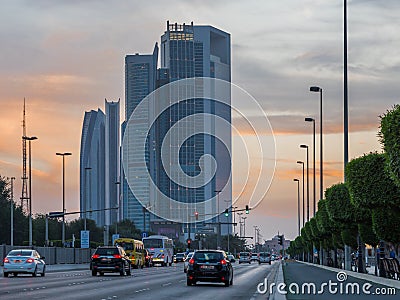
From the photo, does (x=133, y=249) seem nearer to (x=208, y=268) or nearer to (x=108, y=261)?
(x=108, y=261)

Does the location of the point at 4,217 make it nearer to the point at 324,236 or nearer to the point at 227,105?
the point at 324,236

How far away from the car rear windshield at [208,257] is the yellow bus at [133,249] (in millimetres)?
40549

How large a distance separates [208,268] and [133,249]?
138 ft

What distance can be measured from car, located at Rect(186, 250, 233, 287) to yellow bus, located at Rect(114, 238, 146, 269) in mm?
40409

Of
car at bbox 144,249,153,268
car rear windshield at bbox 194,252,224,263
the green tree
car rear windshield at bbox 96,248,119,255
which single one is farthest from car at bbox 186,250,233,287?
car at bbox 144,249,153,268

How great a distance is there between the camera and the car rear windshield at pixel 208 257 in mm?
42325

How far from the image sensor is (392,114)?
89.7ft

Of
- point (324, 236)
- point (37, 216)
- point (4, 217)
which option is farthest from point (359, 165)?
point (37, 216)

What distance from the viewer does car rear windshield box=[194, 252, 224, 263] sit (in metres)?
42.3

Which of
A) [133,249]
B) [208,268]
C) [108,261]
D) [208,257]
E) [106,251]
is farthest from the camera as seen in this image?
[133,249]

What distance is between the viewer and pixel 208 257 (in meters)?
42.5

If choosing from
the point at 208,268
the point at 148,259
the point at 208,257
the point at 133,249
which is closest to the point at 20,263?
the point at 208,268

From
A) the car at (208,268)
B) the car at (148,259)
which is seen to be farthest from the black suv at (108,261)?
the car at (148,259)

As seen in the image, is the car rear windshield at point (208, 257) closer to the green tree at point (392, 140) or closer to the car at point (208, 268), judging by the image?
the car at point (208, 268)
